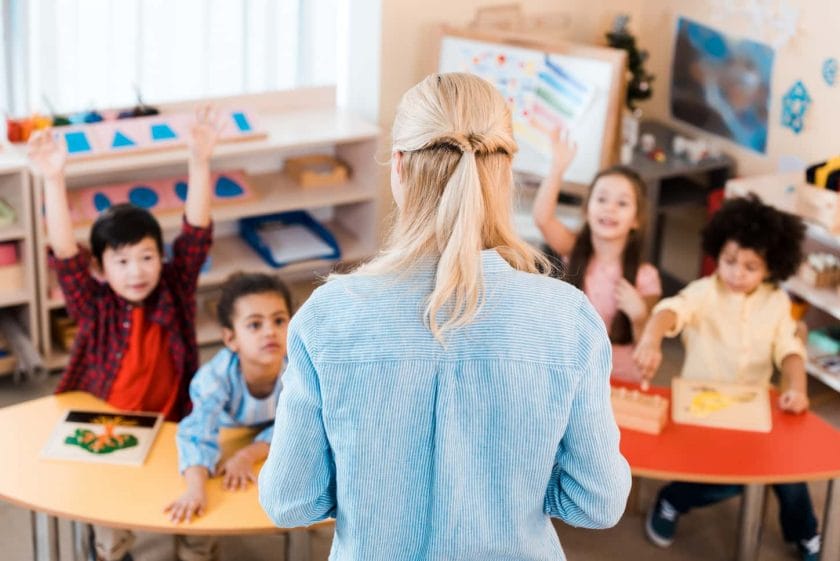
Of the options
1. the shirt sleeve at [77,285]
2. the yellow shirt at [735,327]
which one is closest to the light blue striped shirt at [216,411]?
the shirt sleeve at [77,285]

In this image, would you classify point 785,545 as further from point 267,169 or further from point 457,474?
point 267,169

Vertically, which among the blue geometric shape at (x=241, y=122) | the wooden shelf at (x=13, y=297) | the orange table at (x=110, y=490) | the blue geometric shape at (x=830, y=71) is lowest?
the wooden shelf at (x=13, y=297)

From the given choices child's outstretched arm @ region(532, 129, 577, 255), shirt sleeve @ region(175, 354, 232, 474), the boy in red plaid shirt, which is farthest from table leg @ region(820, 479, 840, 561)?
the boy in red plaid shirt

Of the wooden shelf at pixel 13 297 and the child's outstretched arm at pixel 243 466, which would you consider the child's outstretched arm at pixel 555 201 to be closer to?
the child's outstretched arm at pixel 243 466

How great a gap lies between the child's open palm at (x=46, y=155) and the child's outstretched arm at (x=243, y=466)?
913 mm

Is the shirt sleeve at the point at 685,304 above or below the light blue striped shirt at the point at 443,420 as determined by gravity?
below

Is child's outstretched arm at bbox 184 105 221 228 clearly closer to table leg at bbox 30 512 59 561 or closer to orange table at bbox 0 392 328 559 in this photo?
orange table at bbox 0 392 328 559

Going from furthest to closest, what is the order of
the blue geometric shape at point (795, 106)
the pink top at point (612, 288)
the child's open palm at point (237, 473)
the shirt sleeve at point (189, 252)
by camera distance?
the blue geometric shape at point (795, 106)
the pink top at point (612, 288)
the shirt sleeve at point (189, 252)
the child's open palm at point (237, 473)

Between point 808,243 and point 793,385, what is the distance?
1.53 meters

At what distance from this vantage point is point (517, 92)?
4.66 metres

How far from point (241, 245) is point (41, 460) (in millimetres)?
2281

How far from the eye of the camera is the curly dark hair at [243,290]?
295cm

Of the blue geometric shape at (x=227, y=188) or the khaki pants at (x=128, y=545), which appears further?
the blue geometric shape at (x=227, y=188)

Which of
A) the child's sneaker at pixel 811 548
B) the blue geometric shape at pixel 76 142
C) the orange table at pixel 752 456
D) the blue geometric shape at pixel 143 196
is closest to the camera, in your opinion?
the orange table at pixel 752 456
